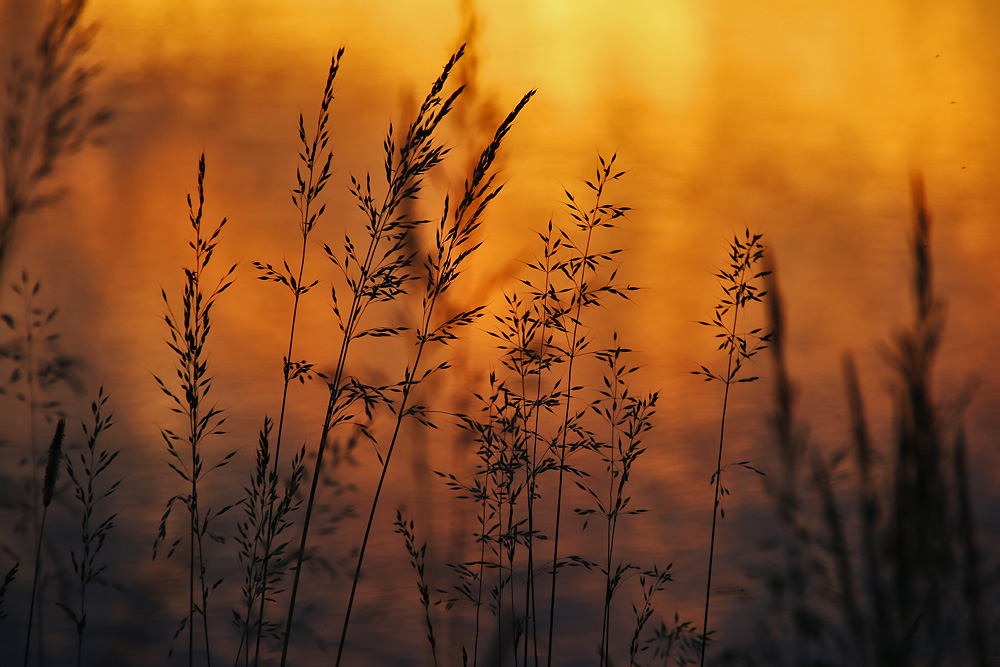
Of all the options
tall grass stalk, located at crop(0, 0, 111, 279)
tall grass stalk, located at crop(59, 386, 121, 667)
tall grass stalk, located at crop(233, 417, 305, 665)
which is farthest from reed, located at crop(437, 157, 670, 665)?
tall grass stalk, located at crop(0, 0, 111, 279)

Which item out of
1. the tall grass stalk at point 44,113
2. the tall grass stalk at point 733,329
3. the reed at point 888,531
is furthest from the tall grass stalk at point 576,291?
the tall grass stalk at point 44,113

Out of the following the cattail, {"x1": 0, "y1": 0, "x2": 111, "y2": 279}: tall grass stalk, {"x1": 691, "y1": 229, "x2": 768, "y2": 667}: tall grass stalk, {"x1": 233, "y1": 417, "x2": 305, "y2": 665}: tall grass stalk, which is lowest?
{"x1": 233, "y1": 417, "x2": 305, "y2": 665}: tall grass stalk

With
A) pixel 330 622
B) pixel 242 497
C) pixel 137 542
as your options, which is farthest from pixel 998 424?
pixel 137 542

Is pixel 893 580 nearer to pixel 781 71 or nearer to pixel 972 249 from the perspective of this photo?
pixel 972 249

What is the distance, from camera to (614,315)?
62.7 inches

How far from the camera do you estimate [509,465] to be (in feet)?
4.40

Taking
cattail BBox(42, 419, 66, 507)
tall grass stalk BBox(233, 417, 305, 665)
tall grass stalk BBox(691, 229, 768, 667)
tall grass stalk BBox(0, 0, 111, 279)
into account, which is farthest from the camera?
tall grass stalk BBox(691, 229, 768, 667)

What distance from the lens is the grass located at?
1.42m

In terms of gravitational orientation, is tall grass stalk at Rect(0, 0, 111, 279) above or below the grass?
above

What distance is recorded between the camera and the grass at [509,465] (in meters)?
1.42

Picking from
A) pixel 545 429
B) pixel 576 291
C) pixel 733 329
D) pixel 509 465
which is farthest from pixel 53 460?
pixel 733 329

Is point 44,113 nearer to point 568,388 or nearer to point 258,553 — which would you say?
point 258,553

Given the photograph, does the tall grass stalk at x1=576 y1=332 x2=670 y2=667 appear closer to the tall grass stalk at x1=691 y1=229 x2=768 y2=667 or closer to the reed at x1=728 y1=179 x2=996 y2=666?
the tall grass stalk at x1=691 y1=229 x2=768 y2=667

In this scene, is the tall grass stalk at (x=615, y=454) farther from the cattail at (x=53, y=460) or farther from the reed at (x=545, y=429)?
the cattail at (x=53, y=460)
